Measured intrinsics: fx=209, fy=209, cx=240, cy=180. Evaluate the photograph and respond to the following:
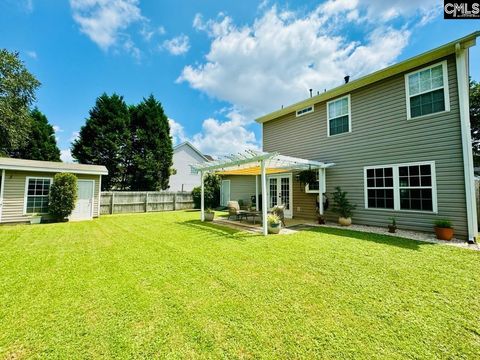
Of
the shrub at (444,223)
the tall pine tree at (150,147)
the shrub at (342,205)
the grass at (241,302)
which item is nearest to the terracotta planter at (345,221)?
the shrub at (342,205)

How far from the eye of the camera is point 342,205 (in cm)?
857

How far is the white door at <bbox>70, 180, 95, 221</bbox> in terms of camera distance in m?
11.1

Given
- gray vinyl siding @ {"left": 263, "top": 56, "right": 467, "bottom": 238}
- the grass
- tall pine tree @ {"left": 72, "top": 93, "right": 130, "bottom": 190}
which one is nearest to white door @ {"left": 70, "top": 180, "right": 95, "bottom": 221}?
the grass

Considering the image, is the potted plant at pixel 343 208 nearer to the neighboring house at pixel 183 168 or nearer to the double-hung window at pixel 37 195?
the double-hung window at pixel 37 195

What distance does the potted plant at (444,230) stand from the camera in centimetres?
603

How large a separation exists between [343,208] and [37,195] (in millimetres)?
14341

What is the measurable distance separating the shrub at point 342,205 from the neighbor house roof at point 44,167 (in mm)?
12294

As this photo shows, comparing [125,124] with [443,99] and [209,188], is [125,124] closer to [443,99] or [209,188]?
[209,188]

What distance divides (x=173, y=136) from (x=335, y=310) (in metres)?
20.2

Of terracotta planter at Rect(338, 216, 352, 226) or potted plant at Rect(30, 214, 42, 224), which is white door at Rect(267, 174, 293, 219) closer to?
terracotta planter at Rect(338, 216, 352, 226)

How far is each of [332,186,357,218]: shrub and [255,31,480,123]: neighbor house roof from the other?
432 centimetres

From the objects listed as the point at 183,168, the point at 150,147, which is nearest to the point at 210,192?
the point at 150,147

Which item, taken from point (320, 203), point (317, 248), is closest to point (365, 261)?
point (317, 248)

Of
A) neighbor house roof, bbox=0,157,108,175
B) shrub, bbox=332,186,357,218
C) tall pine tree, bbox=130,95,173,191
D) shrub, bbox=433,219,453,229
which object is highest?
tall pine tree, bbox=130,95,173,191
